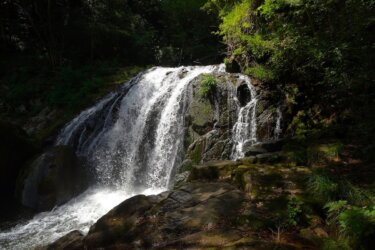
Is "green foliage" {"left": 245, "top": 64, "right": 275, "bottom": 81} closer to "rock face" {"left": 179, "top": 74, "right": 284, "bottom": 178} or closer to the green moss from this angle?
"rock face" {"left": 179, "top": 74, "right": 284, "bottom": 178}

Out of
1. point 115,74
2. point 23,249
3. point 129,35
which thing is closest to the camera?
point 23,249

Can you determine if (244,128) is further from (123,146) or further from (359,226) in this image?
(359,226)

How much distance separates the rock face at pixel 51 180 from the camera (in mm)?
10516

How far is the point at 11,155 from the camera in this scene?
12.0 m

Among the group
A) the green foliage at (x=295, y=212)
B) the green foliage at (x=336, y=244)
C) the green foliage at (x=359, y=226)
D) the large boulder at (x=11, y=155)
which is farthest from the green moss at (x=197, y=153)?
the large boulder at (x=11, y=155)

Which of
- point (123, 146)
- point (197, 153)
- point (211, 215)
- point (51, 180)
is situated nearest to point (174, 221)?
point (211, 215)

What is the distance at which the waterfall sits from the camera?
9.76m

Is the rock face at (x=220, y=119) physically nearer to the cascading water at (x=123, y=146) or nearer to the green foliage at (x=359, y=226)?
the cascading water at (x=123, y=146)

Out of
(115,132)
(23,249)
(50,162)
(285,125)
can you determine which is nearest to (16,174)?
(50,162)

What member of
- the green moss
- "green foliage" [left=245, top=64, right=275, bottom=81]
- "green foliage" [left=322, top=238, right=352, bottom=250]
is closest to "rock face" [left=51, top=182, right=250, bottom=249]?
"green foliage" [left=322, top=238, right=352, bottom=250]

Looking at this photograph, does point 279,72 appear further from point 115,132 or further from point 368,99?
point 115,132

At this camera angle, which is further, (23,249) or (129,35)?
(129,35)

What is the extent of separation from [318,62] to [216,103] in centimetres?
374

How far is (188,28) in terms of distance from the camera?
24.4 meters
